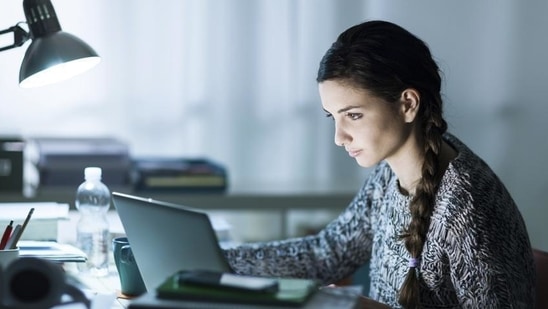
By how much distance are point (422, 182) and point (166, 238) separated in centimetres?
52

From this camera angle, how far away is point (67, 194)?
2.96 meters

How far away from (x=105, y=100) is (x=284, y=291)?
6.82 ft

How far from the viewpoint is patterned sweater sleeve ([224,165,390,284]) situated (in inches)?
79.7

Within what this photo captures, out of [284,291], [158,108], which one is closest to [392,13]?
[158,108]

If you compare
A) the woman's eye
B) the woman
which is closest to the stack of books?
the woman

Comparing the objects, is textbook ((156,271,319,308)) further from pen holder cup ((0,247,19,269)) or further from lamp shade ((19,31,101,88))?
lamp shade ((19,31,101,88))

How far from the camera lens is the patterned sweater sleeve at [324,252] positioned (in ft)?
6.64

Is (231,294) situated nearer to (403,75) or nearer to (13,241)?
(13,241)

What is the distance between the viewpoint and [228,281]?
131cm

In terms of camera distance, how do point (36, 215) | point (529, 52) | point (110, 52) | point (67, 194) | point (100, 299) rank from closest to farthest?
point (100, 299) < point (36, 215) < point (67, 194) < point (110, 52) < point (529, 52)

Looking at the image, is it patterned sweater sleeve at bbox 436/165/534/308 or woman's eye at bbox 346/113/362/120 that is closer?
patterned sweater sleeve at bbox 436/165/534/308

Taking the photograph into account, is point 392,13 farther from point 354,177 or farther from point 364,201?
point 364,201

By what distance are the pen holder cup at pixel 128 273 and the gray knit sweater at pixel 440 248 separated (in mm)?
254

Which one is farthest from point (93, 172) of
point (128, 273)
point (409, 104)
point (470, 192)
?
point (470, 192)
